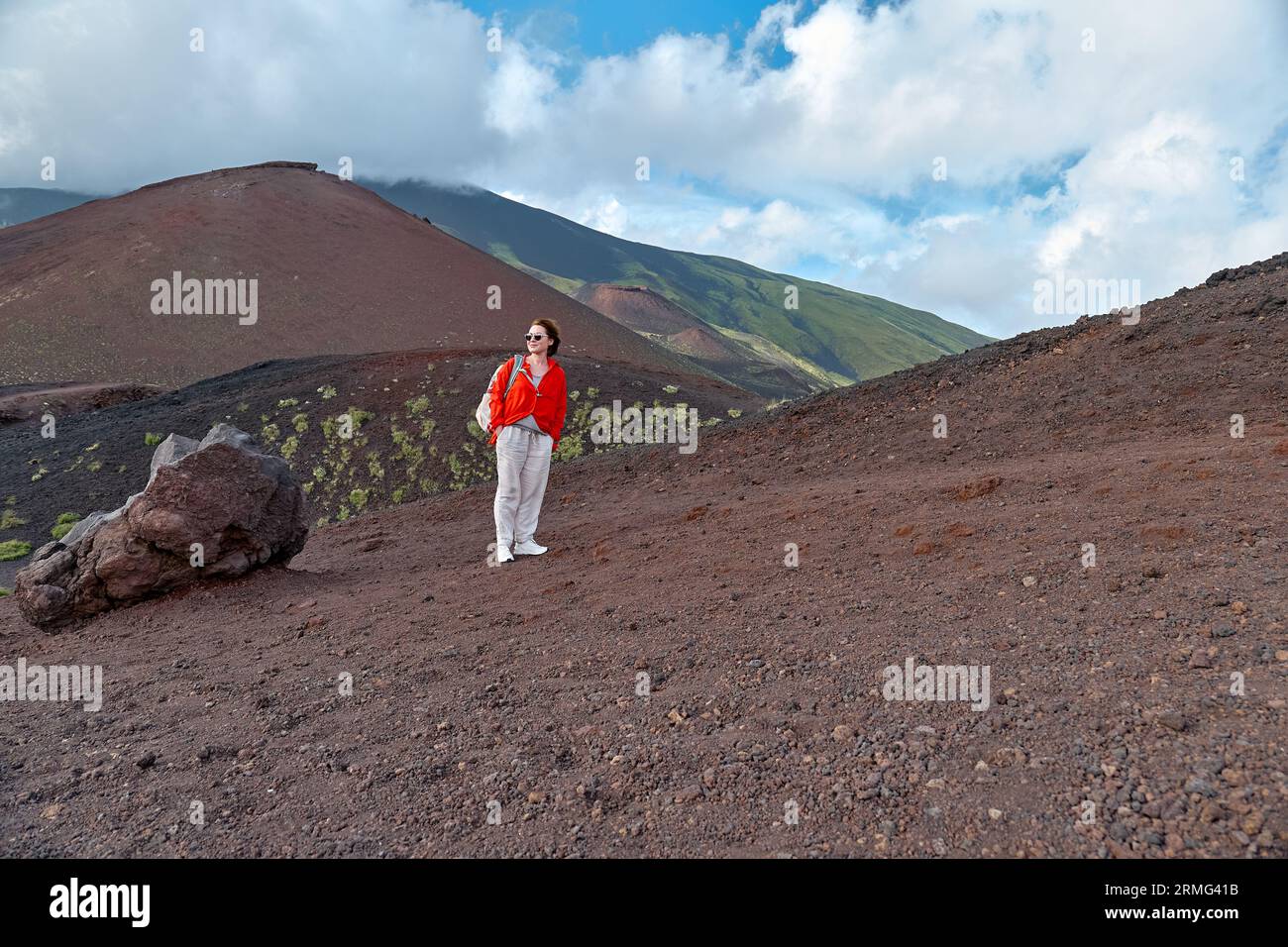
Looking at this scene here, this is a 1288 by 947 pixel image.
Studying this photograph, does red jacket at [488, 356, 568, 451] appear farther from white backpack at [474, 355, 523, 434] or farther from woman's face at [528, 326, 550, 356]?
woman's face at [528, 326, 550, 356]

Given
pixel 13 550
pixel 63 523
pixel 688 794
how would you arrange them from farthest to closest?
pixel 63 523
pixel 13 550
pixel 688 794

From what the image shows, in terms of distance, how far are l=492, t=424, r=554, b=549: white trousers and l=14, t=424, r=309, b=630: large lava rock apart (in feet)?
6.51

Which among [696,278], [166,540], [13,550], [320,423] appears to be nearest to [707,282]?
[696,278]

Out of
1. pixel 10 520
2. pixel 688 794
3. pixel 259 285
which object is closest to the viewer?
pixel 688 794

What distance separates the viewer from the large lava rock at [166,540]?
240 inches

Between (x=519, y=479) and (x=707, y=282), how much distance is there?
5895 inches

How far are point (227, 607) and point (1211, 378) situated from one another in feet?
30.0

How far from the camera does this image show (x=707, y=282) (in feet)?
496

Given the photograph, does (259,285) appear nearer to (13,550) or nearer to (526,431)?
(13,550)

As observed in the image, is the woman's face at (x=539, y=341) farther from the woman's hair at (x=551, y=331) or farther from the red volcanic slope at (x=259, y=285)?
the red volcanic slope at (x=259, y=285)

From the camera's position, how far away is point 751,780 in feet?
8.79
